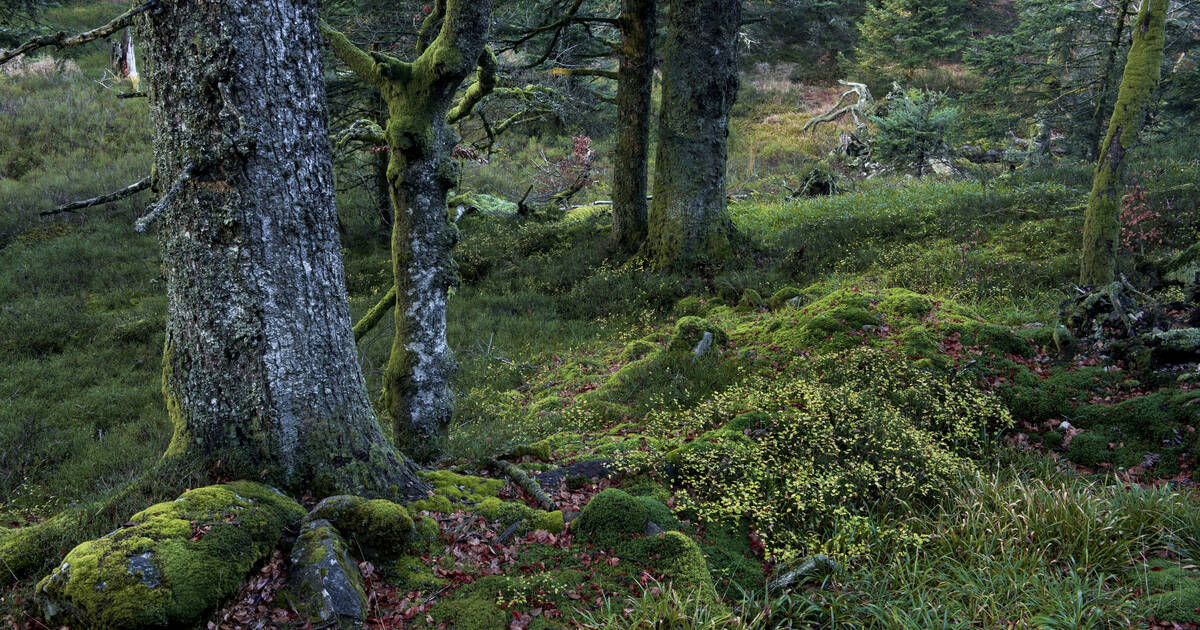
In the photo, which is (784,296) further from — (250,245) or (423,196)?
(250,245)

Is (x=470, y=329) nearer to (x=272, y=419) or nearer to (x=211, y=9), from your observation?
(x=272, y=419)

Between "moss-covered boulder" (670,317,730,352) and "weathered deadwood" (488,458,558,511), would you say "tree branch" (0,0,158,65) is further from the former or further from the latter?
"moss-covered boulder" (670,317,730,352)

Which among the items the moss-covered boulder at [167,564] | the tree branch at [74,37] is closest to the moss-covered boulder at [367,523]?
the moss-covered boulder at [167,564]

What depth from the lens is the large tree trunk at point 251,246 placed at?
348cm

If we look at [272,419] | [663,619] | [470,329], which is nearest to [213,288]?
[272,419]

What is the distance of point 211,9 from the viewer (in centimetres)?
341

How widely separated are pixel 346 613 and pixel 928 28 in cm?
3459

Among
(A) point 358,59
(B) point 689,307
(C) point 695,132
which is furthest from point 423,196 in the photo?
(C) point 695,132

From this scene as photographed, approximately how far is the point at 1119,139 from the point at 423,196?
30.4 ft

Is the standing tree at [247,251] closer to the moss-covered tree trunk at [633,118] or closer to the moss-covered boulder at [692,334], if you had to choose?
the moss-covered boulder at [692,334]

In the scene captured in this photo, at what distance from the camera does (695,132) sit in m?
10.9

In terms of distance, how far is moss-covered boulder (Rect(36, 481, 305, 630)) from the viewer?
2754 mm

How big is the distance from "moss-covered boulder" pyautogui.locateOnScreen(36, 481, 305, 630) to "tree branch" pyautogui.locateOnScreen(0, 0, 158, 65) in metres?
2.38

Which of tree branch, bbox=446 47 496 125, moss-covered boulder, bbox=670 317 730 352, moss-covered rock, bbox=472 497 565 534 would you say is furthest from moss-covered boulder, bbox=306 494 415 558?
moss-covered boulder, bbox=670 317 730 352
